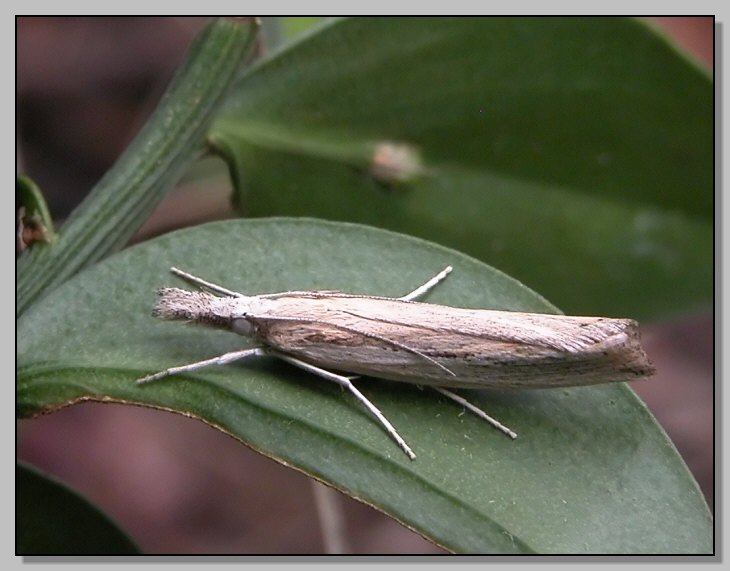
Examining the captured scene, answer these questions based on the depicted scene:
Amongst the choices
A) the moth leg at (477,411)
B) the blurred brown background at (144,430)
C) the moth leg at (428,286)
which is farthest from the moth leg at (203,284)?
the blurred brown background at (144,430)

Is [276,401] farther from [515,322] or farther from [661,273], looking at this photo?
[661,273]

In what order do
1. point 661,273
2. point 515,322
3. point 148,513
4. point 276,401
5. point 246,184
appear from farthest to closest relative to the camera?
point 148,513
point 661,273
point 246,184
point 515,322
point 276,401

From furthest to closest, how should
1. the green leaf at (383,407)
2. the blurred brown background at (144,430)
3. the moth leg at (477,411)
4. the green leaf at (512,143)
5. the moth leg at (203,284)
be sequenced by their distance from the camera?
the blurred brown background at (144,430) < the green leaf at (512,143) < the moth leg at (203,284) < the moth leg at (477,411) < the green leaf at (383,407)

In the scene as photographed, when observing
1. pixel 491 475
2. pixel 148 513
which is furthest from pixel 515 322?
pixel 148 513

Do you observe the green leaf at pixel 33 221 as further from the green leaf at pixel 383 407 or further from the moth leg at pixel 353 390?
the moth leg at pixel 353 390

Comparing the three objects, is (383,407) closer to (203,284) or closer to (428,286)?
(428,286)

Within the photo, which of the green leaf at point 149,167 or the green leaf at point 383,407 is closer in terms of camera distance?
the green leaf at point 383,407
